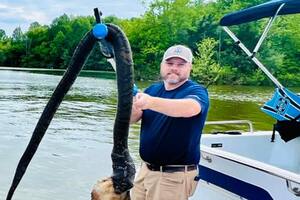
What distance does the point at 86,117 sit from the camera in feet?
59.7

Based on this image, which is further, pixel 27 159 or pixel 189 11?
pixel 189 11

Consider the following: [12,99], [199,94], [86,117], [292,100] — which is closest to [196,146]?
[199,94]

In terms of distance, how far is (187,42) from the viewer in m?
60.2

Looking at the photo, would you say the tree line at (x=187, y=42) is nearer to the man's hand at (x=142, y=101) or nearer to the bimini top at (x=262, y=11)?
the bimini top at (x=262, y=11)

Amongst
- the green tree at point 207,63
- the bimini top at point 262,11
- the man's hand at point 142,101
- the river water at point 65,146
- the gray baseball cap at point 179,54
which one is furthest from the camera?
the green tree at point 207,63

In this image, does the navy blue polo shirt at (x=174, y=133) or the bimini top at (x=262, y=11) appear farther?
the bimini top at (x=262, y=11)

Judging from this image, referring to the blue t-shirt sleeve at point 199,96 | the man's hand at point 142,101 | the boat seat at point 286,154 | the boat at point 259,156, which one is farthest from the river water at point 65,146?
the man's hand at point 142,101

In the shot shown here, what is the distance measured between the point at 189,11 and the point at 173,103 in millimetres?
68487

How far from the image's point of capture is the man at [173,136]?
2.81 metres

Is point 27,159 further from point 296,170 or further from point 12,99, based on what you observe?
point 12,99

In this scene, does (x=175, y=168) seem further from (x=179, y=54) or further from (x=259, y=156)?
(x=259, y=156)

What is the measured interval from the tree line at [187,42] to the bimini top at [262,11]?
838cm

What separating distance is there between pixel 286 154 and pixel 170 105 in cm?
278

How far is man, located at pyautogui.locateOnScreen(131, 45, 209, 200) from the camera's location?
111 inches
